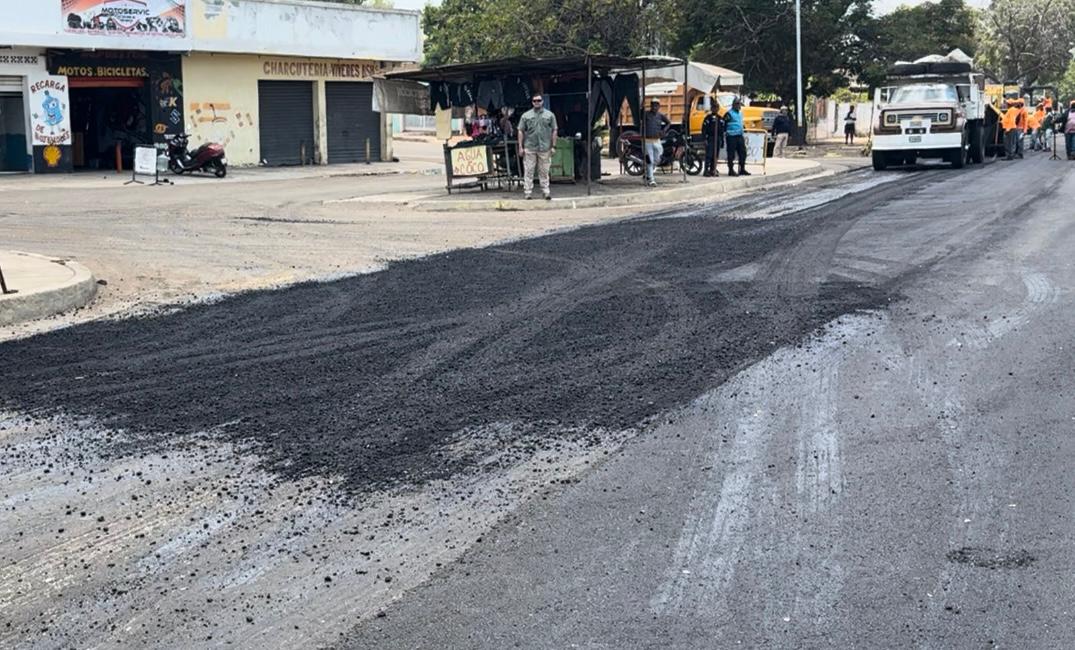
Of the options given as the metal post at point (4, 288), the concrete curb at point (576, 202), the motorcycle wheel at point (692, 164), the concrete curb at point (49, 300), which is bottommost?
the concrete curb at point (49, 300)

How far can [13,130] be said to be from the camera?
3180 cm

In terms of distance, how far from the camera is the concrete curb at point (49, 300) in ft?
34.5

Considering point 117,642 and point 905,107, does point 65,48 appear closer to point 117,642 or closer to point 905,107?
point 905,107

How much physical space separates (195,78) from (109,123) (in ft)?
9.11

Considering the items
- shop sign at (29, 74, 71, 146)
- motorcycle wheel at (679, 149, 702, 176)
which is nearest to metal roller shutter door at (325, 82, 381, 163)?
shop sign at (29, 74, 71, 146)

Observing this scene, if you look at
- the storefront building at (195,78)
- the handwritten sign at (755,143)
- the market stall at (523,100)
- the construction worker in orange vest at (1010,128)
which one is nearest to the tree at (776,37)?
the construction worker in orange vest at (1010,128)

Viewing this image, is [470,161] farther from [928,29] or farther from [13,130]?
[928,29]

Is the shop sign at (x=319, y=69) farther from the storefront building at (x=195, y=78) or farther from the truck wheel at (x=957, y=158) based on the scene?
the truck wheel at (x=957, y=158)

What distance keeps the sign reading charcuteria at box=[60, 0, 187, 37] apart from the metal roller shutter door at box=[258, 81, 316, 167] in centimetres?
387

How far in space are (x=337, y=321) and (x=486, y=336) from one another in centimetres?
149

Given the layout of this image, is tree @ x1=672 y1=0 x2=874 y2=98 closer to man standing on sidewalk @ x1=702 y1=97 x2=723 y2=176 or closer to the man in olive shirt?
man standing on sidewalk @ x1=702 y1=97 x2=723 y2=176

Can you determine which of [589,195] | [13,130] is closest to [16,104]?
[13,130]

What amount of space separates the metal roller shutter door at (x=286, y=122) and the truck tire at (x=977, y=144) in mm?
19873

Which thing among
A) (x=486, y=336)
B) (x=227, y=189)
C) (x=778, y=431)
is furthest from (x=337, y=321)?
(x=227, y=189)
